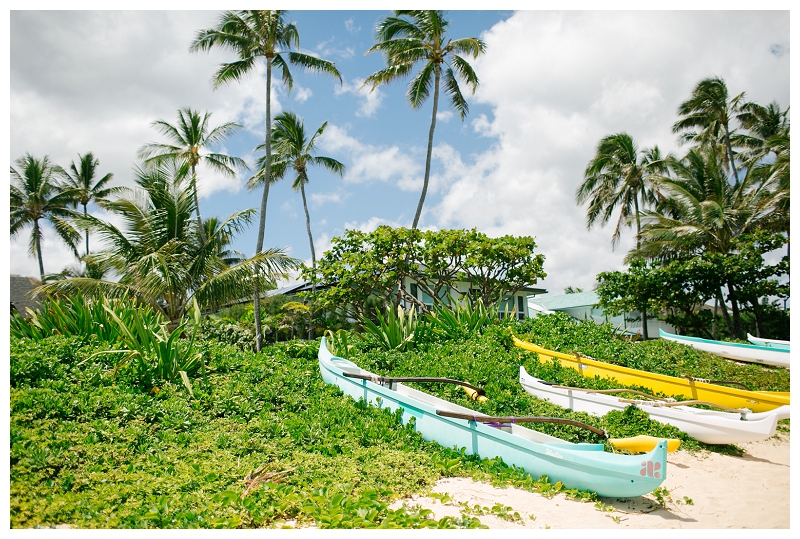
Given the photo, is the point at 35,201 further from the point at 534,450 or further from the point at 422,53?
the point at 534,450

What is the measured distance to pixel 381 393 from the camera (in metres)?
5.61

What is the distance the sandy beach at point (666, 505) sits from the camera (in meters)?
3.35

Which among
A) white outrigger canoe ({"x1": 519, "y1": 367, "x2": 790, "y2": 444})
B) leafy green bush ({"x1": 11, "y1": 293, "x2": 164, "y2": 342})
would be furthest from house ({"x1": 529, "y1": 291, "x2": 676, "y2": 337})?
leafy green bush ({"x1": 11, "y1": 293, "x2": 164, "y2": 342})

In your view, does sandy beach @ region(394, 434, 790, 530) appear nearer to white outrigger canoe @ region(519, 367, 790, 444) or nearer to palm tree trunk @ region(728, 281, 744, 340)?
white outrigger canoe @ region(519, 367, 790, 444)

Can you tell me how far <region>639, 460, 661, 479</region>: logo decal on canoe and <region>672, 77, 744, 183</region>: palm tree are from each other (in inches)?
713

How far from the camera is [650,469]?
3.50m


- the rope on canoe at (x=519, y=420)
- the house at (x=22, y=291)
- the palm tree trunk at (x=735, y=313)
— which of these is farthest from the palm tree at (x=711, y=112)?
the house at (x=22, y=291)

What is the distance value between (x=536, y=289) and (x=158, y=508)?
763 inches

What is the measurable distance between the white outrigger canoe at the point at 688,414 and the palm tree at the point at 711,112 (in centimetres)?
1600

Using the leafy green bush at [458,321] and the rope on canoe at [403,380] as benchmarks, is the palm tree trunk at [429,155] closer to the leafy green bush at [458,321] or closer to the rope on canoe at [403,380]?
the leafy green bush at [458,321]

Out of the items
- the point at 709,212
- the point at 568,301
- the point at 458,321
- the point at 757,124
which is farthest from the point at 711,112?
the point at 458,321

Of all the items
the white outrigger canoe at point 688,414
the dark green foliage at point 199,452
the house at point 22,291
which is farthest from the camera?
the house at point 22,291
